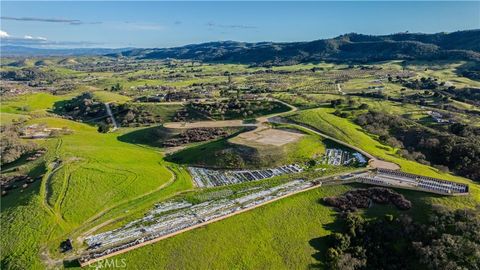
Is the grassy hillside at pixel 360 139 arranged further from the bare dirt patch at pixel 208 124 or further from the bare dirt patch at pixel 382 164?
the bare dirt patch at pixel 208 124

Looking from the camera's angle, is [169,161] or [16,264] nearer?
[16,264]

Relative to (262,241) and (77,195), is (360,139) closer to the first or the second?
(262,241)

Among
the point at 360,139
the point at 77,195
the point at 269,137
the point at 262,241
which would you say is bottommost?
the point at 262,241

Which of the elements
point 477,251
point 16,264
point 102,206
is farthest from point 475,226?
point 16,264

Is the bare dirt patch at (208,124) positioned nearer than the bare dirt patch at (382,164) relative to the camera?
No

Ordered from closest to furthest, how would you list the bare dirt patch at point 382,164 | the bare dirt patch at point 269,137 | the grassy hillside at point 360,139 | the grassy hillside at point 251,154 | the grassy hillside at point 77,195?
the grassy hillside at point 77,195 < the grassy hillside at point 360,139 < the bare dirt patch at point 382,164 < the grassy hillside at point 251,154 < the bare dirt patch at point 269,137

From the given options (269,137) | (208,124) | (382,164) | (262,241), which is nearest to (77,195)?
(262,241)

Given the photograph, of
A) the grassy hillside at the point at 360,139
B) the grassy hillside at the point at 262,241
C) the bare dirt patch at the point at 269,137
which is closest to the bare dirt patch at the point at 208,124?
the bare dirt patch at the point at 269,137

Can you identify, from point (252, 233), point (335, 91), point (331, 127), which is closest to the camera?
point (252, 233)

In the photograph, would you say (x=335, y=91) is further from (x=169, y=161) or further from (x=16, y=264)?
(x=16, y=264)
